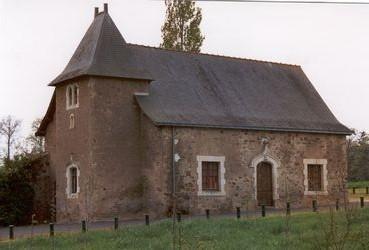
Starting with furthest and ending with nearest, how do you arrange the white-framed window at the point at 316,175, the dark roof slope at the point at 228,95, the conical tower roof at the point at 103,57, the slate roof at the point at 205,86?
1. the white-framed window at the point at 316,175
2. the dark roof slope at the point at 228,95
3. the slate roof at the point at 205,86
4. the conical tower roof at the point at 103,57

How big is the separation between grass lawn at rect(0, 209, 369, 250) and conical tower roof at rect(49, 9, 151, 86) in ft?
30.3

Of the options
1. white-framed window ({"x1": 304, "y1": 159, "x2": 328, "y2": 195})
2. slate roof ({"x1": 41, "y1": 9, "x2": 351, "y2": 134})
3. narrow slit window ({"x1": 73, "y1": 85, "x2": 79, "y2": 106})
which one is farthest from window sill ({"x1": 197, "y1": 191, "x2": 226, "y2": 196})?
narrow slit window ({"x1": 73, "y1": 85, "x2": 79, "y2": 106})

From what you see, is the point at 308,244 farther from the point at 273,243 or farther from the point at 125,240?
the point at 125,240

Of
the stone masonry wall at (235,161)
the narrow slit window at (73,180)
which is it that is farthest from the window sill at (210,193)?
the narrow slit window at (73,180)

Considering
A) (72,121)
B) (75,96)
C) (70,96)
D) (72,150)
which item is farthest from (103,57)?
(72,150)

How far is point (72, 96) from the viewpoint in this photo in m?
26.8

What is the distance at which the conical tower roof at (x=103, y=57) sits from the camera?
83.7 ft

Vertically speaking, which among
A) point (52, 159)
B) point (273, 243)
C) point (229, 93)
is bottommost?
point (273, 243)

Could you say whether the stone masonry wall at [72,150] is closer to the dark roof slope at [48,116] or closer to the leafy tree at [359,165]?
the dark roof slope at [48,116]

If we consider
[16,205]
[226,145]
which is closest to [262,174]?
[226,145]

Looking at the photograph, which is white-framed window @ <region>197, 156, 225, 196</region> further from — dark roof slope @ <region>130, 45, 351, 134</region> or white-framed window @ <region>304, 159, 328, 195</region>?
white-framed window @ <region>304, 159, 328, 195</region>

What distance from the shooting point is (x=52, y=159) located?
93.7 ft

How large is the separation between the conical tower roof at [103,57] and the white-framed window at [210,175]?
4327mm

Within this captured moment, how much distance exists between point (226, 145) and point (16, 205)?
9.32 metres
